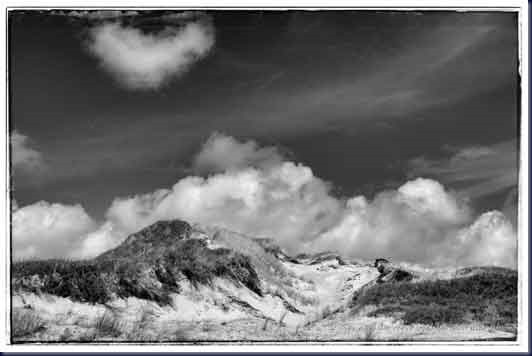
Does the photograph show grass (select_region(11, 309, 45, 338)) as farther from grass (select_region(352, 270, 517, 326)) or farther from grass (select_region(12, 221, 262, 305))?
grass (select_region(352, 270, 517, 326))

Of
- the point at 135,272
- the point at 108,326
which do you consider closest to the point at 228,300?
the point at 135,272

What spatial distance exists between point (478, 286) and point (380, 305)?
13.6ft

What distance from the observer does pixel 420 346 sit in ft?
49.0

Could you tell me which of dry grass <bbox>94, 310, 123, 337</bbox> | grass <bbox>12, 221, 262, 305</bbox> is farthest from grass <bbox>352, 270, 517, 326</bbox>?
dry grass <bbox>94, 310, 123, 337</bbox>

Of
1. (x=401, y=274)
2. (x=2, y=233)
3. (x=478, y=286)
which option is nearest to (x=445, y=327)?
(x=478, y=286)

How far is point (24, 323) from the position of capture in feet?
50.9

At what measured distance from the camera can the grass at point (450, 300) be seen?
18.2 meters

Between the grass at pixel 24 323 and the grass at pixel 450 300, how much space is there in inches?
434

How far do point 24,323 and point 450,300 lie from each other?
14645 millimetres

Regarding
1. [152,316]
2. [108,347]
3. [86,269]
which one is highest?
[86,269]

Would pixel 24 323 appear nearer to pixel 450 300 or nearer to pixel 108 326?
pixel 108 326

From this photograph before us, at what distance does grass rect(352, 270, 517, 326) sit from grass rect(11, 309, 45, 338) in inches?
434

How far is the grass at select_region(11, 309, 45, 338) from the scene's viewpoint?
1527 cm

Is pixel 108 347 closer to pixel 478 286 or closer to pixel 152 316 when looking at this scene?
pixel 152 316
